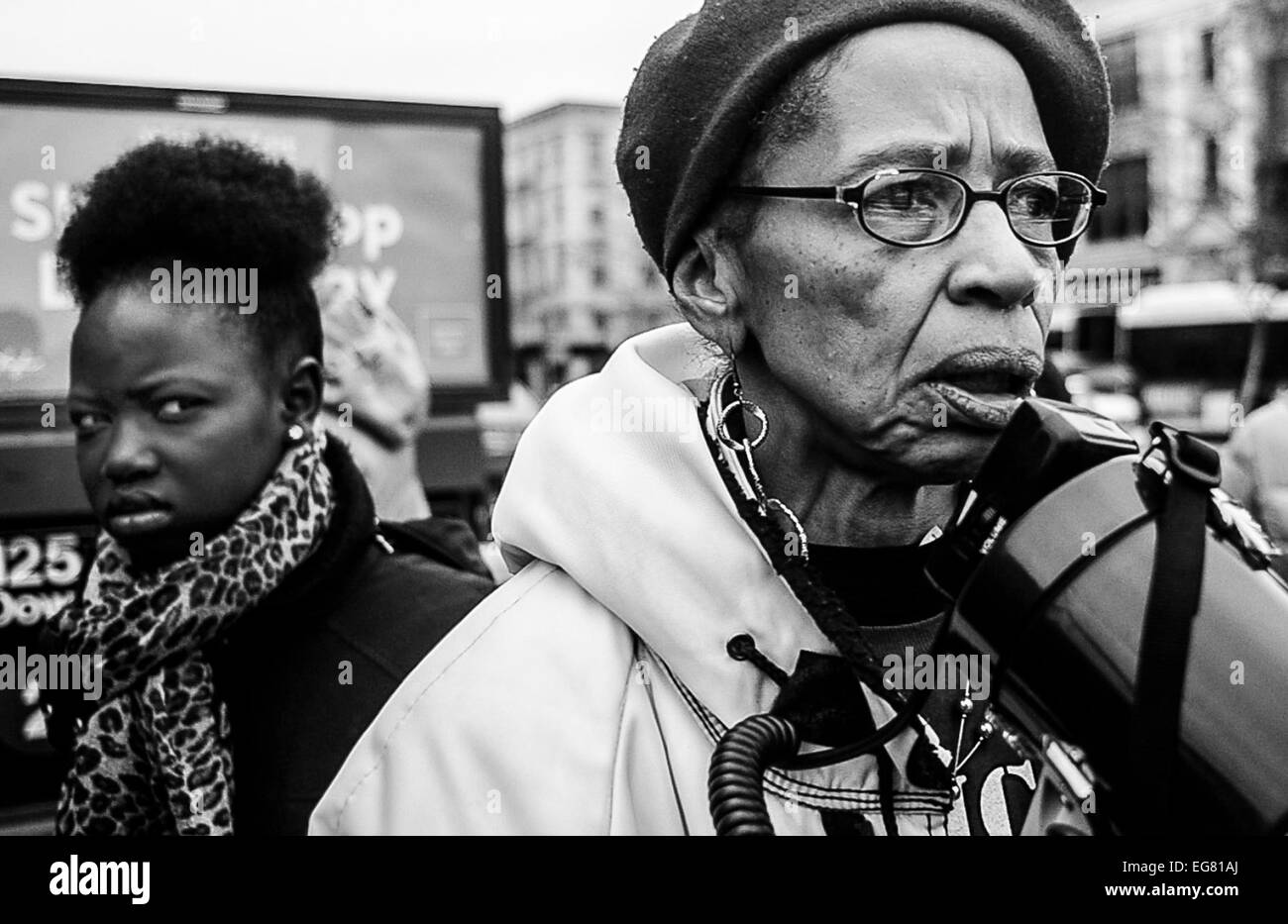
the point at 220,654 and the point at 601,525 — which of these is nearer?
the point at 601,525

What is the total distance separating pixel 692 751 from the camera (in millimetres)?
1247

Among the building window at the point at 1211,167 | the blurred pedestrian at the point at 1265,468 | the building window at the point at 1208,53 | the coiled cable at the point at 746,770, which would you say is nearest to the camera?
the coiled cable at the point at 746,770

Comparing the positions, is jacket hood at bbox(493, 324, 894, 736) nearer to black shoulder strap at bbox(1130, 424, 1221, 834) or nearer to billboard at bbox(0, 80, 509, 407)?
black shoulder strap at bbox(1130, 424, 1221, 834)

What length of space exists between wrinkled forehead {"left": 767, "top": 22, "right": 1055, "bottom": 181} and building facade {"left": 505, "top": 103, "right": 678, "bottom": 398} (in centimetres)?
36

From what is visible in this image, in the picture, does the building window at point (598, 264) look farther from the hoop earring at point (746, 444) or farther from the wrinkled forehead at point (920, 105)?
the wrinkled forehead at point (920, 105)

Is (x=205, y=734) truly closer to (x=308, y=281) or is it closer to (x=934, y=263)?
(x=308, y=281)

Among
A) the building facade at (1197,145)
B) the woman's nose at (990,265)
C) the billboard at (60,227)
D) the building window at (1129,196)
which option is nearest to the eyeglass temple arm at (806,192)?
the woman's nose at (990,265)

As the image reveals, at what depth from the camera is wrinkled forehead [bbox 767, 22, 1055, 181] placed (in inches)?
44.8

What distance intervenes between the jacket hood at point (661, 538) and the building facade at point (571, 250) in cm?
29

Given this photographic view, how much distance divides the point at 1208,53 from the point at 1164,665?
46.2 feet

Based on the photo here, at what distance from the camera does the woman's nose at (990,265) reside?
3.67ft

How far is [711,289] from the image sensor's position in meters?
1.33

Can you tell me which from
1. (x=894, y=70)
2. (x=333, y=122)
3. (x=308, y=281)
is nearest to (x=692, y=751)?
(x=894, y=70)

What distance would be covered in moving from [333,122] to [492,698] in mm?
3243
